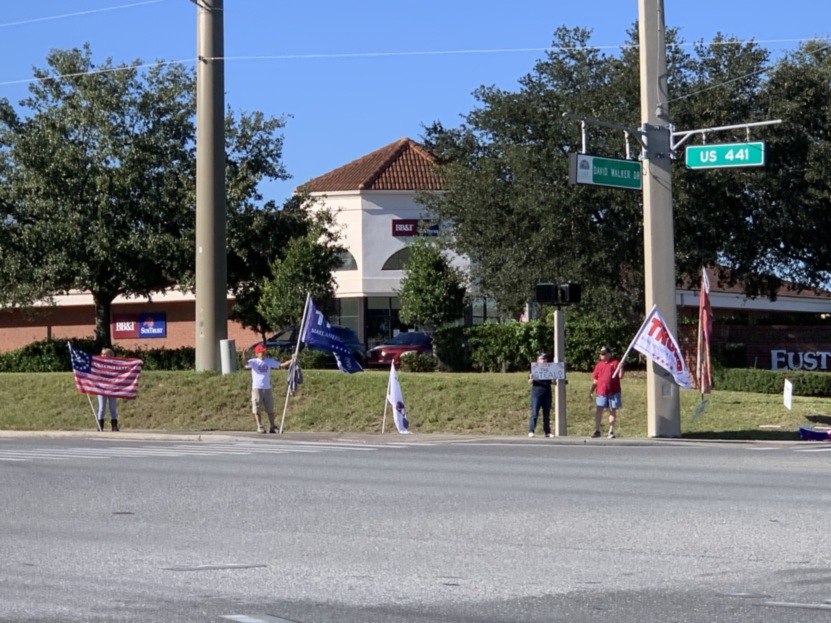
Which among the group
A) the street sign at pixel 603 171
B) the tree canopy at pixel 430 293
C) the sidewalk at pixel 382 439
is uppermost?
the street sign at pixel 603 171

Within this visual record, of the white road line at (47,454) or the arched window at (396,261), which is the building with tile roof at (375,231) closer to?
the arched window at (396,261)

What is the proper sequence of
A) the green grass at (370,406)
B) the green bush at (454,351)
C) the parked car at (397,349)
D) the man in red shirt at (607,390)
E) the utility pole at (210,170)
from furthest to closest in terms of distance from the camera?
the parked car at (397,349)
the green bush at (454,351)
the utility pole at (210,170)
the green grass at (370,406)
the man in red shirt at (607,390)

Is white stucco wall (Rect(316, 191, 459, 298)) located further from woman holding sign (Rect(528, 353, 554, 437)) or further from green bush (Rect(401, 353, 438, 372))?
woman holding sign (Rect(528, 353, 554, 437))

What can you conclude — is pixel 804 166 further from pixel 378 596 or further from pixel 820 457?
pixel 378 596

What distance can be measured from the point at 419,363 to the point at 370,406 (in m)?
5.19

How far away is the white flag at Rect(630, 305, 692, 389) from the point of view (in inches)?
982

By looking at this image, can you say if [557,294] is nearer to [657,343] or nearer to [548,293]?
[548,293]

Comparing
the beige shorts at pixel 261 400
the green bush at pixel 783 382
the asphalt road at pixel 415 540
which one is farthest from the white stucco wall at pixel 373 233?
the asphalt road at pixel 415 540

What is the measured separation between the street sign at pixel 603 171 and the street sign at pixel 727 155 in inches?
52.6

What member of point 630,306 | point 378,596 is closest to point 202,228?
point 630,306

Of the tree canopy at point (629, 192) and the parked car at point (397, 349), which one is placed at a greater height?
the tree canopy at point (629, 192)

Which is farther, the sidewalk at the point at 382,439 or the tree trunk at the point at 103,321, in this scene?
the tree trunk at the point at 103,321

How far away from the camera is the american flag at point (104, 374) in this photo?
94.5 feet

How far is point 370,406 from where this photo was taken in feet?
102
